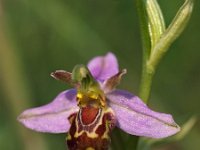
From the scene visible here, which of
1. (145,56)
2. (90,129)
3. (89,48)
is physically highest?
(145,56)

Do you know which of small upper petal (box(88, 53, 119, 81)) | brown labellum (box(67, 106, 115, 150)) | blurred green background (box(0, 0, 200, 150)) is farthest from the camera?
blurred green background (box(0, 0, 200, 150))

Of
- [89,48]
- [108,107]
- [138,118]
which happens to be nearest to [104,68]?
[108,107]

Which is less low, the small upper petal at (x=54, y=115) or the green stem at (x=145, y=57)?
the green stem at (x=145, y=57)

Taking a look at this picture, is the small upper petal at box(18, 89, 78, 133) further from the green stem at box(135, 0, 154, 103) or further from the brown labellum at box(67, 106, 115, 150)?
the green stem at box(135, 0, 154, 103)

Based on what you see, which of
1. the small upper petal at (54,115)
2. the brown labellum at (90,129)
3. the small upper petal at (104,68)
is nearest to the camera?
the brown labellum at (90,129)

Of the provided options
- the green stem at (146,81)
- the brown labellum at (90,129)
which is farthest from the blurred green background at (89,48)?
the green stem at (146,81)

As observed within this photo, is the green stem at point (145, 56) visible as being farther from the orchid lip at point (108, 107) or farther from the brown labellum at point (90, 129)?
the brown labellum at point (90, 129)

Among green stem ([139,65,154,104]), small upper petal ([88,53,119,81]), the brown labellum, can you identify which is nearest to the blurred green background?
small upper petal ([88,53,119,81])

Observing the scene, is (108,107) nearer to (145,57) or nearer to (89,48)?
(145,57)
